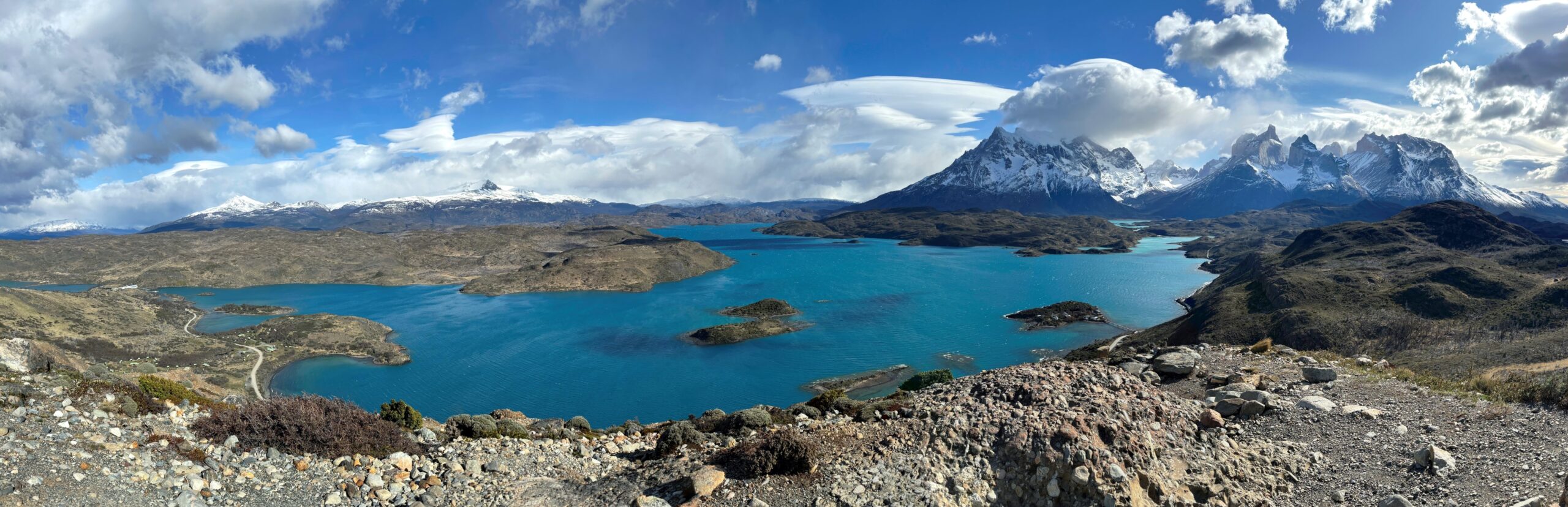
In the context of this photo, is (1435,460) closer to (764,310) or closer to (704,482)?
(704,482)

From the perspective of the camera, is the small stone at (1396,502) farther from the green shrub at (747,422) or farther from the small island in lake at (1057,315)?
the small island in lake at (1057,315)

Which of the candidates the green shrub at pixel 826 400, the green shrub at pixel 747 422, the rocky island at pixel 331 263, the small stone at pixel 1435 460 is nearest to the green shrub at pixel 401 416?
the green shrub at pixel 747 422

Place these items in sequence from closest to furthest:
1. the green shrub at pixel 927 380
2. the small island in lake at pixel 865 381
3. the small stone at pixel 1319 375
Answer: the small stone at pixel 1319 375 < the green shrub at pixel 927 380 < the small island in lake at pixel 865 381

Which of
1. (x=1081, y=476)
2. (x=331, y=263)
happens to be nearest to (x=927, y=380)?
(x=1081, y=476)

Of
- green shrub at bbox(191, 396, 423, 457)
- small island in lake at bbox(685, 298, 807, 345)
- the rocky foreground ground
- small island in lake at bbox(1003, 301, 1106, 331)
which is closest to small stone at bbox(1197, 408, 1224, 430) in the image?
the rocky foreground ground

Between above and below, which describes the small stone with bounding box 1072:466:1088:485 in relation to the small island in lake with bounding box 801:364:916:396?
above

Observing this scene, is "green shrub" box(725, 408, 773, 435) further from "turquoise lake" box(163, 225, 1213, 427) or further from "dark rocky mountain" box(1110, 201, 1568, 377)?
"dark rocky mountain" box(1110, 201, 1568, 377)
